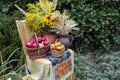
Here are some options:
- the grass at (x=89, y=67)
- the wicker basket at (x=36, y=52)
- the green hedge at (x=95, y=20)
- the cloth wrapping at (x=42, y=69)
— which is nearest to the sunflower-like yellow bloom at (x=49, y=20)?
the wicker basket at (x=36, y=52)

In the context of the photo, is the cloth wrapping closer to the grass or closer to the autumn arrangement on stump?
the autumn arrangement on stump

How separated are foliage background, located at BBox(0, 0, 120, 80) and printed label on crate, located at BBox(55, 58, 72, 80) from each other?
0.49 meters

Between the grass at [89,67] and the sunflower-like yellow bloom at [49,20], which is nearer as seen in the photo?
the sunflower-like yellow bloom at [49,20]

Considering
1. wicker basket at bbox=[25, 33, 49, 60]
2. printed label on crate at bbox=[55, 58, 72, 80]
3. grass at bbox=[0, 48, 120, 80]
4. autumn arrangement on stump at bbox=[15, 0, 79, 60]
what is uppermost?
autumn arrangement on stump at bbox=[15, 0, 79, 60]

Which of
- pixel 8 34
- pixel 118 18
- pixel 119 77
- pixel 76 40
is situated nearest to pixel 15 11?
pixel 8 34

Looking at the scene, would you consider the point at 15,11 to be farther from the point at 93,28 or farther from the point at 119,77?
the point at 119,77

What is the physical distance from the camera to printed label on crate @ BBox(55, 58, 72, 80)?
3.71 metres

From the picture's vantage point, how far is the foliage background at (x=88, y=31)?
14.5 feet

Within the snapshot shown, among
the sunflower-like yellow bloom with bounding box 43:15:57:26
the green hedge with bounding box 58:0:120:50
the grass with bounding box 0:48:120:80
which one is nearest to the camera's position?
the sunflower-like yellow bloom with bounding box 43:15:57:26

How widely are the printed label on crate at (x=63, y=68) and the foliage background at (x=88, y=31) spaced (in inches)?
19.3

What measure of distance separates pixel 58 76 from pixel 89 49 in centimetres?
172

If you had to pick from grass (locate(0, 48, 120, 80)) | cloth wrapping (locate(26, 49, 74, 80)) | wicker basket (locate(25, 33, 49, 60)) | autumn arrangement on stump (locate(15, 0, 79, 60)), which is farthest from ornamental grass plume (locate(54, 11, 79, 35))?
grass (locate(0, 48, 120, 80))

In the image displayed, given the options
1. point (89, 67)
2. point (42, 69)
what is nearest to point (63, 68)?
point (42, 69)

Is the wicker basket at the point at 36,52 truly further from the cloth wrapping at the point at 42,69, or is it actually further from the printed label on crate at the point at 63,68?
the printed label on crate at the point at 63,68
